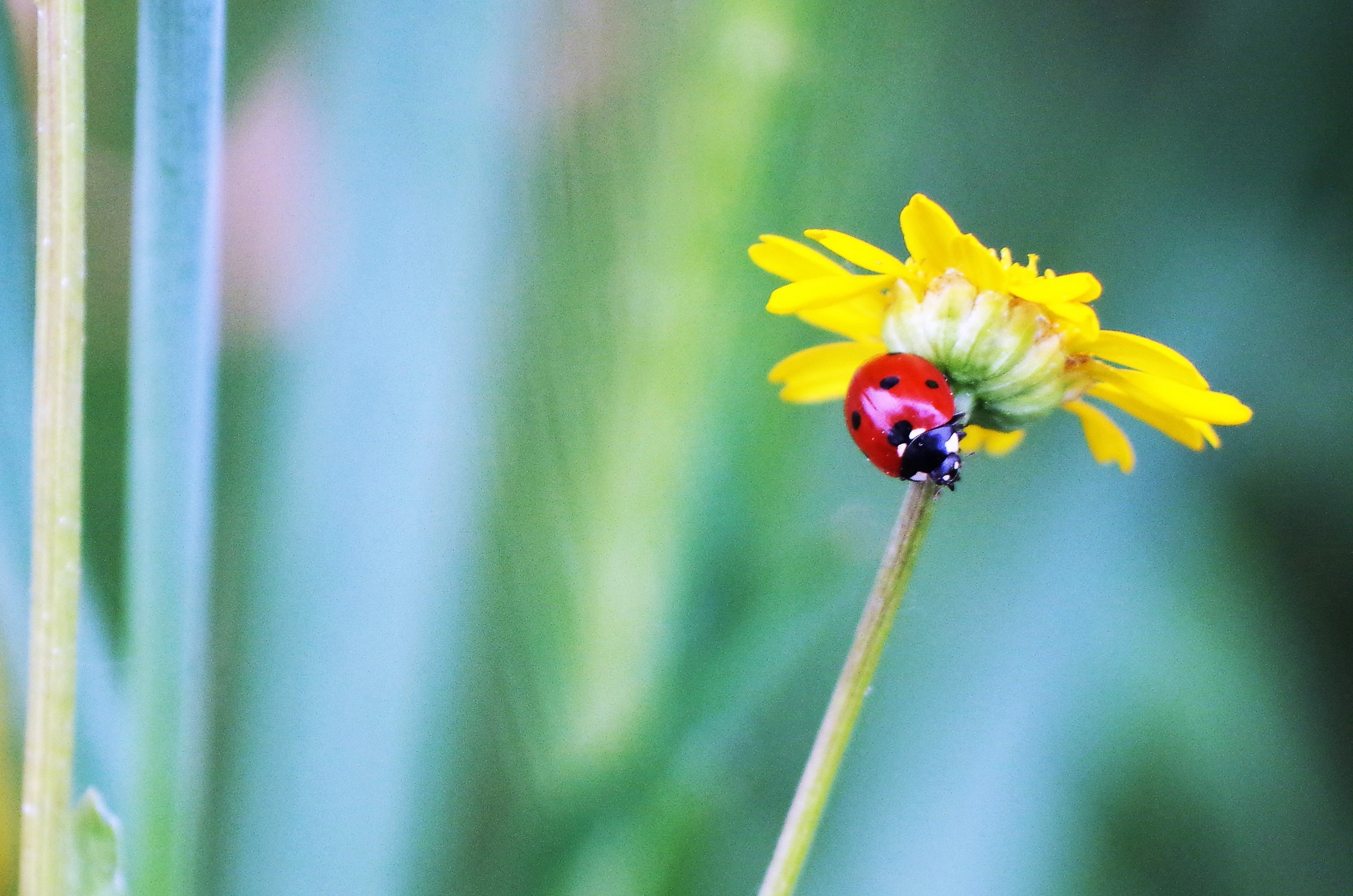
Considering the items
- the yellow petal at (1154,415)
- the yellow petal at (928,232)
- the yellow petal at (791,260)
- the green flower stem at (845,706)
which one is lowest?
the green flower stem at (845,706)

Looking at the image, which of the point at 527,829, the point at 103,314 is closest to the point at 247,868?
the point at 527,829

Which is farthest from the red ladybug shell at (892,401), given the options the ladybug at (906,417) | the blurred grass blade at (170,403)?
the blurred grass blade at (170,403)

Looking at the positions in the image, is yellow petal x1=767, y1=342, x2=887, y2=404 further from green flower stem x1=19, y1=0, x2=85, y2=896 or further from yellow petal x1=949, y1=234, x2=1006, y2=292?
green flower stem x1=19, y1=0, x2=85, y2=896

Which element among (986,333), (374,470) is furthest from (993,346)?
(374,470)

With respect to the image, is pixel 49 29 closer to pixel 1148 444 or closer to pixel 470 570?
pixel 470 570

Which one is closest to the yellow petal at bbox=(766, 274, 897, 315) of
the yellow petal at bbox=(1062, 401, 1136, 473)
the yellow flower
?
the yellow flower

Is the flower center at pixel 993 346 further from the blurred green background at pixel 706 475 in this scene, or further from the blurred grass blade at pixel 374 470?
the blurred grass blade at pixel 374 470

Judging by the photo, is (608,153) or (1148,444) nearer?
(608,153)
